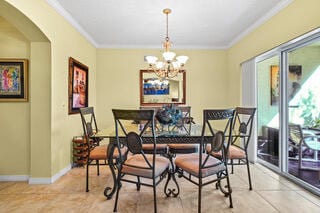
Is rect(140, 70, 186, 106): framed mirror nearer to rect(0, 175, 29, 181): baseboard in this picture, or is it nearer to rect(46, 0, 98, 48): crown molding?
rect(46, 0, 98, 48): crown molding

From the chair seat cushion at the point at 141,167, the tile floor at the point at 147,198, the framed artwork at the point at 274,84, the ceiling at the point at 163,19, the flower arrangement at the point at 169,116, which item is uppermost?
the ceiling at the point at 163,19

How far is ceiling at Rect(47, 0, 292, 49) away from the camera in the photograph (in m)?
2.94

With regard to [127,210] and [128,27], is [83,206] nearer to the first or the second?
[127,210]

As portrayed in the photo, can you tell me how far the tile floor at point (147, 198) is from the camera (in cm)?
221

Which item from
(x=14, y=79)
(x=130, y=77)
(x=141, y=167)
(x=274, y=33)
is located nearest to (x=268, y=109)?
(x=274, y=33)

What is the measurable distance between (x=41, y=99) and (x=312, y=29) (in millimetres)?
3606

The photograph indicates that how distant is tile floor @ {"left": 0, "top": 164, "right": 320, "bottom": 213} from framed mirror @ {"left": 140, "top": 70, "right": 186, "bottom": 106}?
2.43 metres

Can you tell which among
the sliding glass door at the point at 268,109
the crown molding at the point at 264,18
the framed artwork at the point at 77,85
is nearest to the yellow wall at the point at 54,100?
the framed artwork at the point at 77,85

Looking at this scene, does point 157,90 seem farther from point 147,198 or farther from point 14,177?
point 14,177

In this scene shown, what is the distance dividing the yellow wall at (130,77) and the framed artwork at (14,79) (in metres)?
2.14

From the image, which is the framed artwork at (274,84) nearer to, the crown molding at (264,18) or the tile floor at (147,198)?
the crown molding at (264,18)

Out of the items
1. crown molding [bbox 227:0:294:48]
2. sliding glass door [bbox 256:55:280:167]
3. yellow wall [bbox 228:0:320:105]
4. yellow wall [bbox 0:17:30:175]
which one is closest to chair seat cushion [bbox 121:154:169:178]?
yellow wall [bbox 0:17:30:175]

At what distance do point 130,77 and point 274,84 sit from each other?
314 centimetres

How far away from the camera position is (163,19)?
3.46 meters
